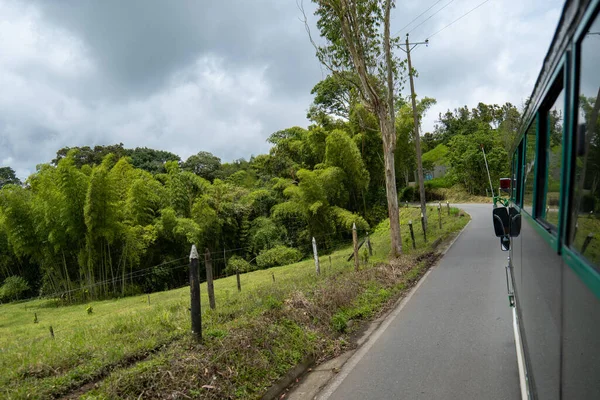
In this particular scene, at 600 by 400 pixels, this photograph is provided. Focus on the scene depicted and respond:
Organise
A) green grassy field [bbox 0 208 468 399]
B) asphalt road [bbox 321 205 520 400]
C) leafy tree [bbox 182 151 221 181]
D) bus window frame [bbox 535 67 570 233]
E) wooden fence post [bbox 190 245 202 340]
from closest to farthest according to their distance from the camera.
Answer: bus window frame [bbox 535 67 570 233] < green grassy field [bbox 0 208 468 399] < asphalt road [bbox 321 205 520 400] < wooden fence post [bbox 190 245 202 340] < leafy tree [bbox 182 151 221 181]

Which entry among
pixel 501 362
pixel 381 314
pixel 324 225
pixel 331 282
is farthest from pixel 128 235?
pixel 501 362

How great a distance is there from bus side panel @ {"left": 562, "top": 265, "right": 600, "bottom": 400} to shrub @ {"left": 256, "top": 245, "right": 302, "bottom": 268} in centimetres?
2161

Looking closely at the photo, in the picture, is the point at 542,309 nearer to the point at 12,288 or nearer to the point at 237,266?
the point at 237,266

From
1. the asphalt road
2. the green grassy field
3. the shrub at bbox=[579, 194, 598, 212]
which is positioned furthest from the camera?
the asphalt road

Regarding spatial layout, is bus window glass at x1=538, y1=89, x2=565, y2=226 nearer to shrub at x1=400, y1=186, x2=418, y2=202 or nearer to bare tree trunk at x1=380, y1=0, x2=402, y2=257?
bare tree trunk at x1=380, y1=0, x2=402, y2=257

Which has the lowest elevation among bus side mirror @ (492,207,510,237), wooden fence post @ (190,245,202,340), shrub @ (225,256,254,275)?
shrub @ (225,256,254,275)

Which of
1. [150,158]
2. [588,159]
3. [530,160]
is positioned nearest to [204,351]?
[530,160]

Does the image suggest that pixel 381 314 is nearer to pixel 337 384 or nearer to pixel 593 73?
pixel 337 384

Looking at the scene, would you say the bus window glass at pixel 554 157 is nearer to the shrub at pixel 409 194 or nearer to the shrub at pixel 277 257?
the shrub at pixel 277 257

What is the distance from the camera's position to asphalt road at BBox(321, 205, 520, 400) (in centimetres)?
399

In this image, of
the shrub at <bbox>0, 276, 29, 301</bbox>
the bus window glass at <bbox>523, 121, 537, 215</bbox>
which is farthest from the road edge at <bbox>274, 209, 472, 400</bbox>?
the shrub at <bbox>0, 276, 29, 301</bbox>

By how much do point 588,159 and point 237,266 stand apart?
22.5 metres

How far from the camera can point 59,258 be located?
764 inches

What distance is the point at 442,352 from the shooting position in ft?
16.0
